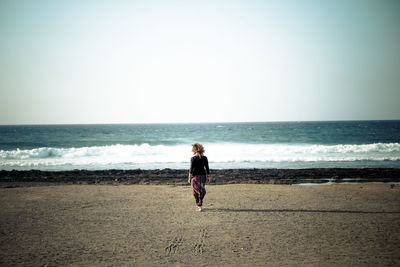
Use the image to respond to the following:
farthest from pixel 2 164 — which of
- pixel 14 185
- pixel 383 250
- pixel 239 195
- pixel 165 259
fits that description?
pixel 383 250

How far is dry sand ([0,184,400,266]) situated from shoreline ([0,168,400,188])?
2709mm

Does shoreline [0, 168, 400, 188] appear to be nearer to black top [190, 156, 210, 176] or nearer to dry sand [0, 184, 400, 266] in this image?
dry sand [0, 184, 400, 266]

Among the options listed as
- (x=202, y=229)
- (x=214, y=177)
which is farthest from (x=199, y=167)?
(x=214, y=177)

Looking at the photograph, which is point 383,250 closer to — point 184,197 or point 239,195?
point 239,195

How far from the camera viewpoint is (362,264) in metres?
4.09

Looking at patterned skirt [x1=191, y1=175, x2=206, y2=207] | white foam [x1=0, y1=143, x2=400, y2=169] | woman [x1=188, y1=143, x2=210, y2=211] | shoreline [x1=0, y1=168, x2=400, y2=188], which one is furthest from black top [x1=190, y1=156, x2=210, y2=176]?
white foam [x1=0, y1=143, x2=400, y2=169]

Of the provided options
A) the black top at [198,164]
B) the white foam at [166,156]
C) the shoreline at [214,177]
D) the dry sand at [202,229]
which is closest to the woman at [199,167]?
the black top at [198,164]

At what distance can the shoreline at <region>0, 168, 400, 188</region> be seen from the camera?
11.9 m

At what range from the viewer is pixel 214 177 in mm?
13031

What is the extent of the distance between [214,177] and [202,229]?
7.39m

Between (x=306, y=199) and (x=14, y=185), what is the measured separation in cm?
1192

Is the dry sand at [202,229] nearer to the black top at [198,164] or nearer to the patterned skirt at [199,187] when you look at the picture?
the patterned skirt at [199,187]

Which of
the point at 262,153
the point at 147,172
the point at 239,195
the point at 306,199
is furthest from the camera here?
the point at 262,153

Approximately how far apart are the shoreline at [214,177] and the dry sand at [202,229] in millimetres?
2709
